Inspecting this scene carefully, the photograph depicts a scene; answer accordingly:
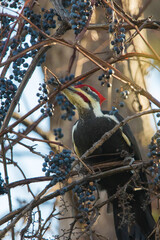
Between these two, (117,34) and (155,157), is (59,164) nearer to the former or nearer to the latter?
(155,157)

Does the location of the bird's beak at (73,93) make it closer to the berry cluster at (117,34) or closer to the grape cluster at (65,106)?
the grape cluster at (65,106)

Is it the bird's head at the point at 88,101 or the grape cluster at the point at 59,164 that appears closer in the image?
the grape cluster at the point at 59,164

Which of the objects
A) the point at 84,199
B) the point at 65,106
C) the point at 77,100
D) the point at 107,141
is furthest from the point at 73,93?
the point at 84,199

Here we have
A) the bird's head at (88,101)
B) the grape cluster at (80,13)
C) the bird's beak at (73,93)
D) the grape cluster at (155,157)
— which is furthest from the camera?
the bird's head at (88,101)

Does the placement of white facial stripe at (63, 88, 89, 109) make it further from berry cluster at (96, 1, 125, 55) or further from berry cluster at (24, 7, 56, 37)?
berry cluster at (96, 1, 125, 55)

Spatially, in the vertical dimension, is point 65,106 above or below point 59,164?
above

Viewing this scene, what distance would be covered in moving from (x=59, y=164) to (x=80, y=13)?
26.9 inches

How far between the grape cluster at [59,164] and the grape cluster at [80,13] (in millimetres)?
571

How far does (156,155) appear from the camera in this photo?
1.85m

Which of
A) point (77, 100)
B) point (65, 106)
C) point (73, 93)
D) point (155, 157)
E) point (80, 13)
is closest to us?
point (80, 13)

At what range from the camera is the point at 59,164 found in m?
1.72

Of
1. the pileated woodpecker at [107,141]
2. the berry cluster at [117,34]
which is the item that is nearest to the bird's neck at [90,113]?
the pileated woodpecker at [107,141]

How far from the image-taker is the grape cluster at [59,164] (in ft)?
5.60

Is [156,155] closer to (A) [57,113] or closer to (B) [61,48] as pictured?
(A) [57,113]
